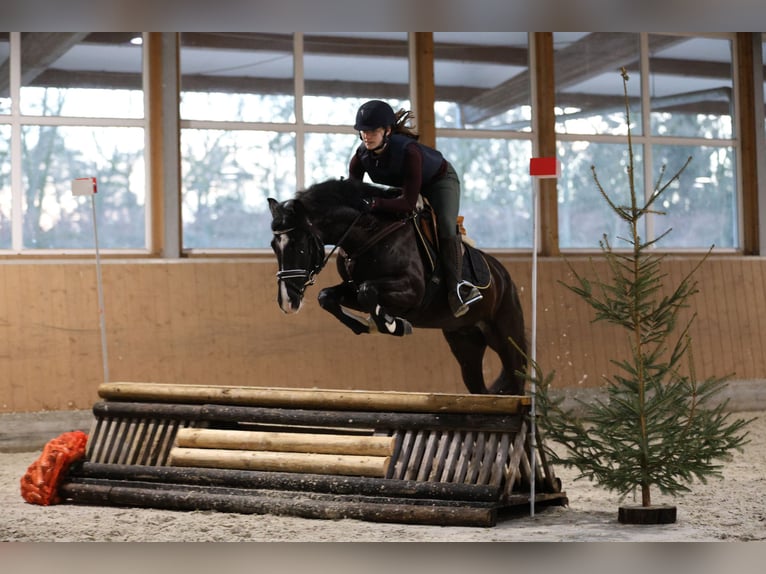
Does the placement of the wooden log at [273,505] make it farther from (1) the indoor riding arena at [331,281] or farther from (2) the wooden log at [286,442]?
(2) the wooden log at [286,442]

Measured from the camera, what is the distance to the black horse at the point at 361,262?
384 centimetres

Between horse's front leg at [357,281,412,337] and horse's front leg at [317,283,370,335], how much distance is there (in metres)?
0.07

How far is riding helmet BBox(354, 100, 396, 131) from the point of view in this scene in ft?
13.0

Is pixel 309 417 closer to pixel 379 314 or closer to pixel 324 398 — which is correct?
pixel 324 398

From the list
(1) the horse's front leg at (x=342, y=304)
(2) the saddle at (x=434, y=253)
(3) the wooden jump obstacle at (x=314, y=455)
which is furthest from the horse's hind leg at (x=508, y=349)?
(1) the horse's front leg at (x=342, y=304)

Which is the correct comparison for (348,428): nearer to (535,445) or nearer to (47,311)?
(535,445)

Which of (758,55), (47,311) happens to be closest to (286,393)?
(47,311)

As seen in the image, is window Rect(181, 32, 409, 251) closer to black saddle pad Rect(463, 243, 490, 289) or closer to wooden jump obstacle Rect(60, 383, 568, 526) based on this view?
wooden jump obstacle Rect(60, 383, 568, 526)

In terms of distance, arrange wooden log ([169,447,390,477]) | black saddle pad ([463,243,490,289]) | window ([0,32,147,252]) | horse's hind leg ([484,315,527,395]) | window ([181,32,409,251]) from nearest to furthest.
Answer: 1. wooden log ([169,447,390,477])
2. black saddle pad ([463,243,490,289])
3. horse's hind leg ([484,315,527,395])
4. window ([0,32,147,252])
5. window ([181,32,409,251])

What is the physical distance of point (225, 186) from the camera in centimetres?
752

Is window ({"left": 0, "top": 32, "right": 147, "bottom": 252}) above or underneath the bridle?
Result: above

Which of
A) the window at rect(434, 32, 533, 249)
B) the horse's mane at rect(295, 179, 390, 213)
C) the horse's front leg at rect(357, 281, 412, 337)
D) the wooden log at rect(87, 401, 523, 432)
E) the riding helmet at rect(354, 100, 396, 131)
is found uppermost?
the window at rect(434, 32, 533, 249)

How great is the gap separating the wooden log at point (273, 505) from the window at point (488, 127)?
441cm

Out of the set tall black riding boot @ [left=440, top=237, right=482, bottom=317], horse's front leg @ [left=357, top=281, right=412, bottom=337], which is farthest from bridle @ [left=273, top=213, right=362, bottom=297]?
tall black riding boot @ [left=440, top=237, right=482, bottom=317]
